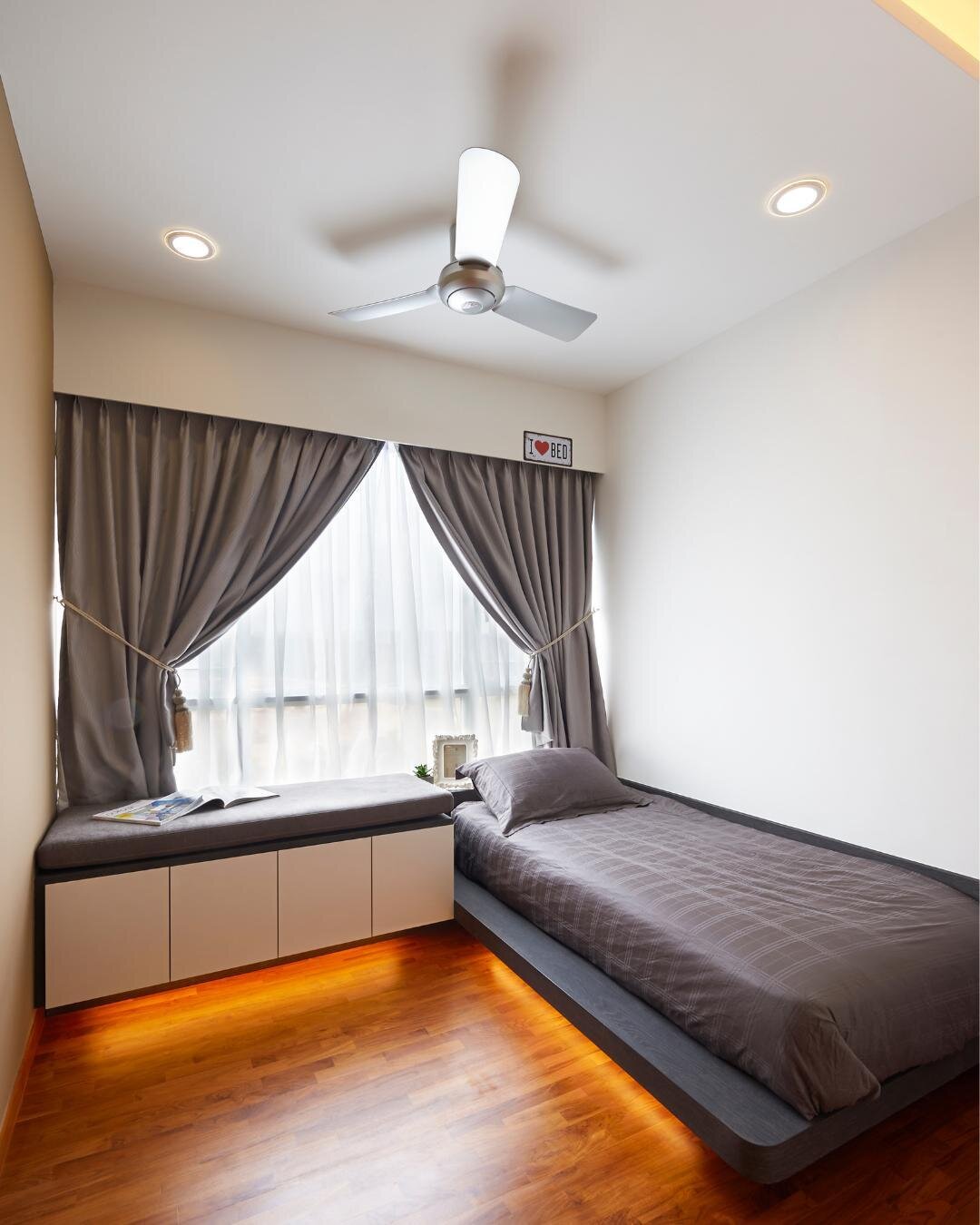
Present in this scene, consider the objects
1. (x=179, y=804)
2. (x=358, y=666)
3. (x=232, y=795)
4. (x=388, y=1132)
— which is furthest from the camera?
(x=358, y=666)

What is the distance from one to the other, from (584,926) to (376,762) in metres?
1.50

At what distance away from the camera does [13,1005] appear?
6.14 feet

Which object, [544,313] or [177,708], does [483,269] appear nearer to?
[544,313]

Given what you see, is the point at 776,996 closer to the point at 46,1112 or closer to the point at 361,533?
the point at 46,1112

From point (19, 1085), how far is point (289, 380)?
2.68 metres

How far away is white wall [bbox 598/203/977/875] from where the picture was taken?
7.36 feet

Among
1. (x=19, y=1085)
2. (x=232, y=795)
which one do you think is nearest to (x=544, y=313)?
(x=232, y=795)

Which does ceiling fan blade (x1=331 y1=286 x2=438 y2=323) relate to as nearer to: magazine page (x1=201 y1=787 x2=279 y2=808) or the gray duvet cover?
magazine page (x1=201 y1=787 x2=279 y2=808)

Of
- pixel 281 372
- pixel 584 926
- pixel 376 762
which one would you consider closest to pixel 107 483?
pixel 281 372

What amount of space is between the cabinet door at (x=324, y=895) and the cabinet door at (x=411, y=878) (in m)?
0.05

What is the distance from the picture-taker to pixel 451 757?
3.48 metres

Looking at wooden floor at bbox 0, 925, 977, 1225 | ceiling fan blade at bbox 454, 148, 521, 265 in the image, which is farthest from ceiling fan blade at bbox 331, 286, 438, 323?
wooden floor at bbox 0, 925, 977, 1225

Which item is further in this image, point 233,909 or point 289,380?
point 289,380

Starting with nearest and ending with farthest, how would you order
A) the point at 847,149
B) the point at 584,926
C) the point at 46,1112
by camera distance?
the point at 46,1112
the point at 847,149
the point at 584,926
